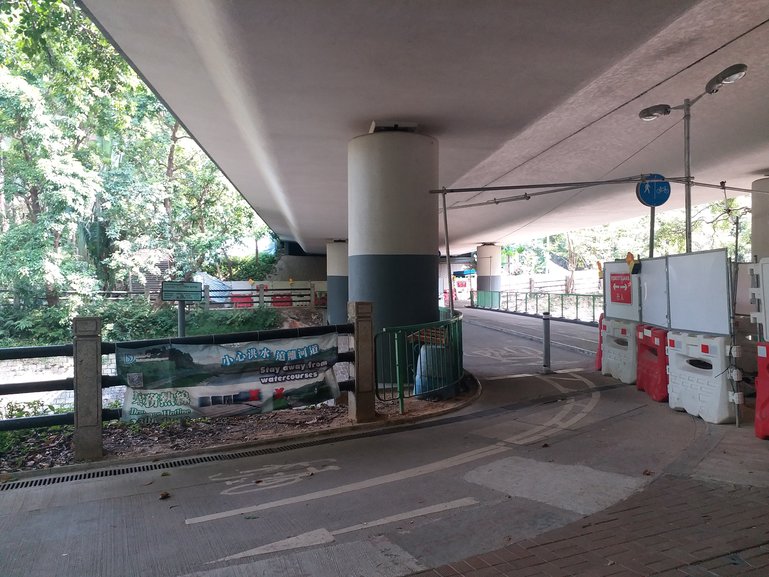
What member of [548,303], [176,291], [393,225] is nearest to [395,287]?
[393,225]

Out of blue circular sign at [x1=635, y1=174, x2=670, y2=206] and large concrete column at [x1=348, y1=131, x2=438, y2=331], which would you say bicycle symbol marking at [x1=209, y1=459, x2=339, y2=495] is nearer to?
large concrete column at [x1=348, y1=131, x2=438, y2=331]

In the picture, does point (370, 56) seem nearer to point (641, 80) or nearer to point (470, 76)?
point (470, 76)

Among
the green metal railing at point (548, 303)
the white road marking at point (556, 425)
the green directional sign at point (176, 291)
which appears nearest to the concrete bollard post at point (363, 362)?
the white road marking at point (556, 425)

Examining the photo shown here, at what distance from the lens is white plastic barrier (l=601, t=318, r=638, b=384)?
9398 millimetres

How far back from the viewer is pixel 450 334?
28.2 feet

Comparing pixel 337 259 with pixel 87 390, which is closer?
pixel 87 390

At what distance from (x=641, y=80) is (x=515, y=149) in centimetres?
428

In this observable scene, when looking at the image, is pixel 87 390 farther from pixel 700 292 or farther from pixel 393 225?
pixel 700 292

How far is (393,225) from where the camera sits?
943cm

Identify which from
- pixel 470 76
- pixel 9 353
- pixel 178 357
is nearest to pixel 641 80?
pixel 470 76

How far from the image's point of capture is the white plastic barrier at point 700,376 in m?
6.70

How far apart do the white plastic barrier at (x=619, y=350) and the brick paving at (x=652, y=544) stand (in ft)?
17.0

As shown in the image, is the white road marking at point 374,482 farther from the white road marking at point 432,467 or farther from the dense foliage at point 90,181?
the dense foliage at point 90,181

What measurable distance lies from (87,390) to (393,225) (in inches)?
217
